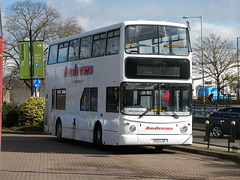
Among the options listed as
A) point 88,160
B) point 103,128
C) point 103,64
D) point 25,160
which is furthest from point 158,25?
point 25,160

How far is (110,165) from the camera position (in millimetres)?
12938

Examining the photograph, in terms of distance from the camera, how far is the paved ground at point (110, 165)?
10930mm

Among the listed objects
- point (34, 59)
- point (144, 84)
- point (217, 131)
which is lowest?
point (217, 131)

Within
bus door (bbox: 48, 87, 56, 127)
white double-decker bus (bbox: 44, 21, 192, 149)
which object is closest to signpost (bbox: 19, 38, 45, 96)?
bus door (bbox: 48, 87, 56, 127)

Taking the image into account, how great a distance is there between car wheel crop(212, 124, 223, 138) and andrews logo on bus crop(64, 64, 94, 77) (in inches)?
193

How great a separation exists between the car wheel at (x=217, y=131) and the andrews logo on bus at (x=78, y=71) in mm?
4895

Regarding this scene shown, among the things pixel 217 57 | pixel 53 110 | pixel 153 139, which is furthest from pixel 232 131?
pixel 217 57

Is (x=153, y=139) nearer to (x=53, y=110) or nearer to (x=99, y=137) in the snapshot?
(x=99, y=137)

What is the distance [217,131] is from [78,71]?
612cm

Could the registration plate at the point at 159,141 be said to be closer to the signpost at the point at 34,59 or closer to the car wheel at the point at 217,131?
the car wheel at the point at 217,131

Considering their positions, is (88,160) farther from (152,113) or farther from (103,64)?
(103,64)

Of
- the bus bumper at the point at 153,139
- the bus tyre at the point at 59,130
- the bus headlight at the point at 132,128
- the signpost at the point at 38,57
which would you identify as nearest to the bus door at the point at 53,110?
the bus tyre at the point at 59,130

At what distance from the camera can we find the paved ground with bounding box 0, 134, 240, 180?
35.9ft

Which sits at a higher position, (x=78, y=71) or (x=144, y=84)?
(x=78, y=71)
